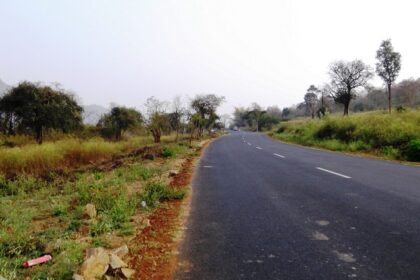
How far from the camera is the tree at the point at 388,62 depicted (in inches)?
2140

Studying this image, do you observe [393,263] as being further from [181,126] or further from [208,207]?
[181,126]

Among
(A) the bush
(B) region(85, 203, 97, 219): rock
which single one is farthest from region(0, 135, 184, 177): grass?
(A) the bush

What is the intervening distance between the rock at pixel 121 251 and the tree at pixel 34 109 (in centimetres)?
2522

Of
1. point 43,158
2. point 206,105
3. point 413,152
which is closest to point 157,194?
point 43,158

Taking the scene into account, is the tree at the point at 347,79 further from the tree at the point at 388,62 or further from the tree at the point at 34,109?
the tree at the point at 34,109

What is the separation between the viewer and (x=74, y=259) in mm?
4340

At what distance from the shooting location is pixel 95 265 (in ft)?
13.3

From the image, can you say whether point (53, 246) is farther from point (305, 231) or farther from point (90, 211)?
point (305, 231)

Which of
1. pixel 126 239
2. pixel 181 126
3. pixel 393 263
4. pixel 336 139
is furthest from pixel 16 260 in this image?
pixel 181 126

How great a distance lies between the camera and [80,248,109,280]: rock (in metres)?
3.90

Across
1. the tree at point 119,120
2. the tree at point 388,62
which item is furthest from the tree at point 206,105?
the tree at point 388,62

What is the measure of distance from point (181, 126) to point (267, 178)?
4803 centimetres

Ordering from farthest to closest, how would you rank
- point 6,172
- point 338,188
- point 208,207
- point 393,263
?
1. point 6,172
2. point 338,188
3. point 208,207
4. point 393,263

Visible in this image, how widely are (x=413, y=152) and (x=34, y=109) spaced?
26.7 meters
